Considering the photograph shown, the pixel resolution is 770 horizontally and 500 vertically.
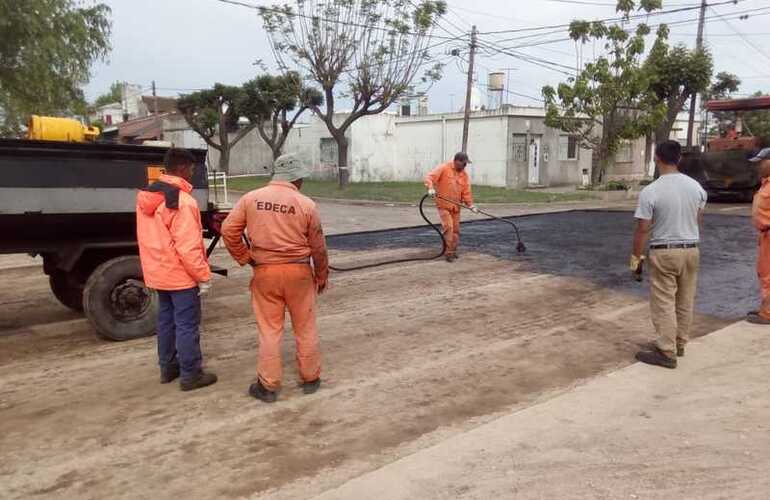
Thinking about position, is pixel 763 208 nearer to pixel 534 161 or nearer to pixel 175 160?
pixel 175 160

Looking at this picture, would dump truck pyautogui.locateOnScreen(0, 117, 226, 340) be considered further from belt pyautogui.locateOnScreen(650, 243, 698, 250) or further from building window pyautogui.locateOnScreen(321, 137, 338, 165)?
building window pyautogui.locateOnScreen(321, 137, 338, 165)

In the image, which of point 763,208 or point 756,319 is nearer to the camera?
point 756,319

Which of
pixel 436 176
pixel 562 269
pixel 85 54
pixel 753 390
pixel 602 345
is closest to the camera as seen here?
pixel 753 390

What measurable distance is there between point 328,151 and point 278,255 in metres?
30.6

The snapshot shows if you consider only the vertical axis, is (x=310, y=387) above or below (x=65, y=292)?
below

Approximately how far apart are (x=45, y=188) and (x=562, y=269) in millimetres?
6410

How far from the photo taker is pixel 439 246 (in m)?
10.8

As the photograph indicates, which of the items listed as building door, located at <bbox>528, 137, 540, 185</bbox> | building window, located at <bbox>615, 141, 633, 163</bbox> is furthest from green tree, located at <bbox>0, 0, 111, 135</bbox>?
building window, located at <bbox>615, 141, 633, 163</bbox>

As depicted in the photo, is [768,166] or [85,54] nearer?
[768,166]

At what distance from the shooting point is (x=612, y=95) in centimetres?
2223

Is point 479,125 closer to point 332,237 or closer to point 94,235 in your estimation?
point 332,237

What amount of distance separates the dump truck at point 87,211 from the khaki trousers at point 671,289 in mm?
3784

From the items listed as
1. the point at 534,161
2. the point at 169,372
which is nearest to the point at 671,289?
the point at 169,372

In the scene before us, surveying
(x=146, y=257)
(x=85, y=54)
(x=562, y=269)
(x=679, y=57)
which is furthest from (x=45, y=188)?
(x=679, y=57)
